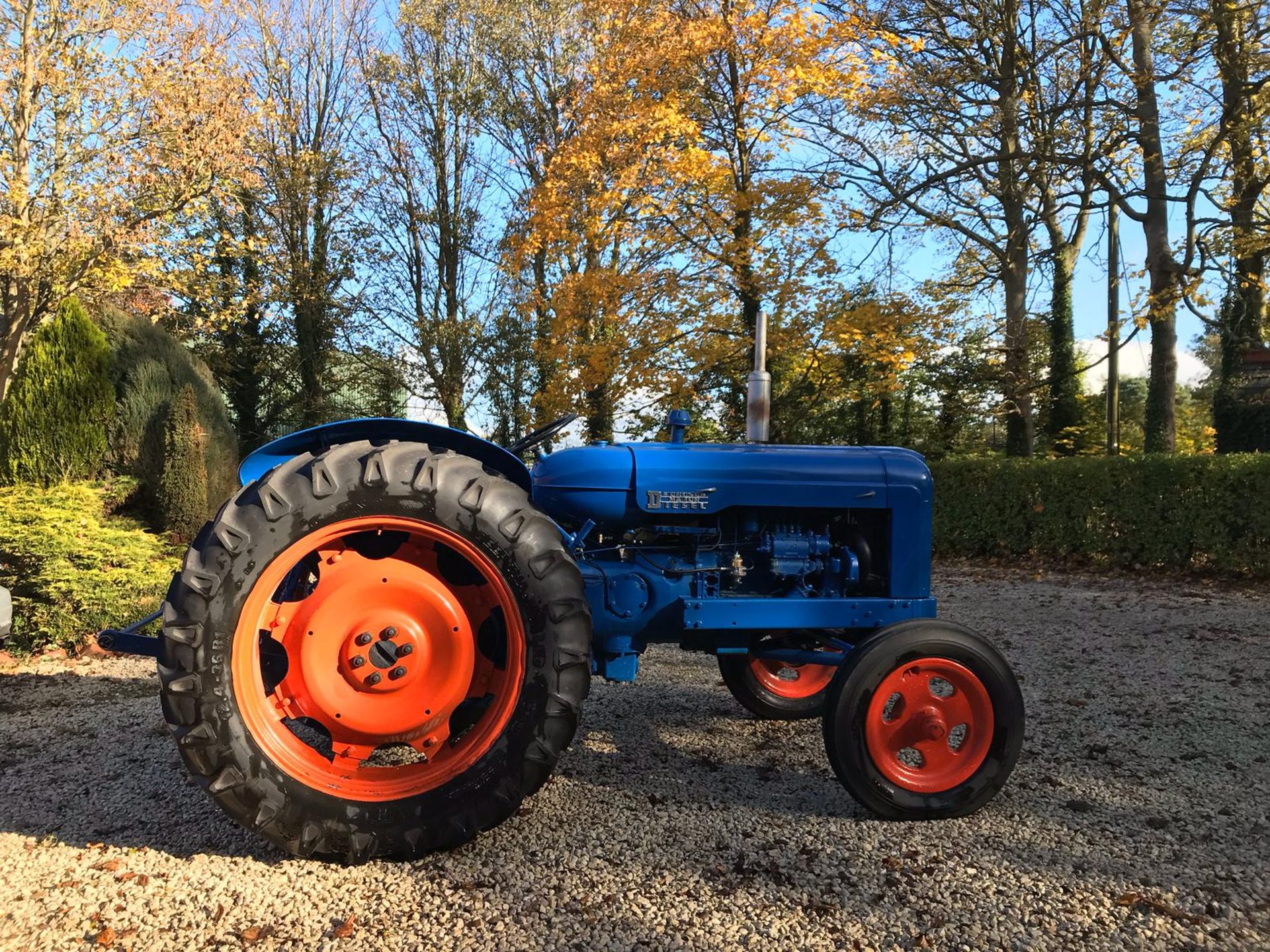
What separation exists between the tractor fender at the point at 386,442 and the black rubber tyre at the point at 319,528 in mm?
186

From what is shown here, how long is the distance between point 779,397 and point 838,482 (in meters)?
9.09

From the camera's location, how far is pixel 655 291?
430 inches

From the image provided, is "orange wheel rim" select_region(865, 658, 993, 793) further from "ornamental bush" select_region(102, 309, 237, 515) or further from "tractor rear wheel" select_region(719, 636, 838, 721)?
"ornamental bush" select_region(102, 309, 237, 515)

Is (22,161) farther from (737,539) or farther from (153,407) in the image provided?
(737,539)

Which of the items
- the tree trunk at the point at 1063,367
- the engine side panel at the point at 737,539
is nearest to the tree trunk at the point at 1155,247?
the tree trunk at the point at 1063,367

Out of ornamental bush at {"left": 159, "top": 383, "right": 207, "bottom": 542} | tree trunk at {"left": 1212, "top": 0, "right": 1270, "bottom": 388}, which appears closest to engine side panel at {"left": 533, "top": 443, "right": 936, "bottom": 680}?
ornamental bush at {"left": 159, "top": 383, "right": 207, "bottom": 542}

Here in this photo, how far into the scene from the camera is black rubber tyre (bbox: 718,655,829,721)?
3.80m

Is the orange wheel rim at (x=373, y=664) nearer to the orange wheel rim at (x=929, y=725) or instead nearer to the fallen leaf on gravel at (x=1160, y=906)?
the orange wheel rim at (x=929, y=725)

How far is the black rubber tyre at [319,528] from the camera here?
88.0 inches

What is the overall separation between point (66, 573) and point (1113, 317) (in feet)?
56.3

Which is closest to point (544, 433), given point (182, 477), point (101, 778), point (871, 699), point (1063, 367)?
point (871, 699)

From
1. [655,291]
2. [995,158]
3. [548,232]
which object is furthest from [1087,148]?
[548,232]

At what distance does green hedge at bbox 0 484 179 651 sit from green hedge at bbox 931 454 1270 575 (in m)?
8.36

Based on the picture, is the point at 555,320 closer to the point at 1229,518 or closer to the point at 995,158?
the point at 995,158
